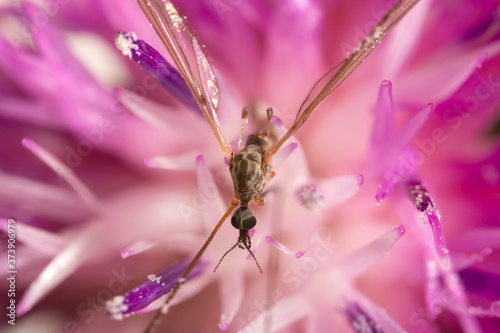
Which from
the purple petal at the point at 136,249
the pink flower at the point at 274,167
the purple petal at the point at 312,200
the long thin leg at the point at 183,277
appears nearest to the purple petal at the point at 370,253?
the pink flower at the point at 274,167

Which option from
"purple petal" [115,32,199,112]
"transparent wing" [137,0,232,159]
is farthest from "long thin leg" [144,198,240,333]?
"purple petal" [115,32,199,112]

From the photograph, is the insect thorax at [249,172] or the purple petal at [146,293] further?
the insect thorax at [249,172]

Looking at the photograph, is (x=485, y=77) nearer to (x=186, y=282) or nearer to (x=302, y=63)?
(x=302, y=63)

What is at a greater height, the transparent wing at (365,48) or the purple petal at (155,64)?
the transparent wing at (365,48)

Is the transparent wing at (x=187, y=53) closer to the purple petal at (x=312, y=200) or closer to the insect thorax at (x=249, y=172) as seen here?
the insect thorax at (x=249, y=172)

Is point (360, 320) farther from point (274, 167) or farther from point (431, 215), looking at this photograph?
point (274, 167)

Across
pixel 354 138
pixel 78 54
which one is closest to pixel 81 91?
pixel 78 54
